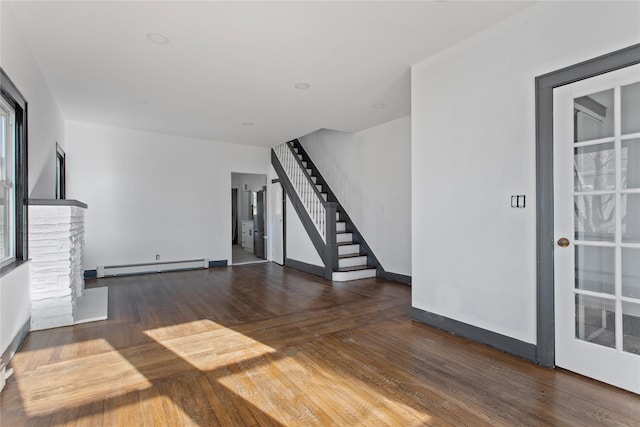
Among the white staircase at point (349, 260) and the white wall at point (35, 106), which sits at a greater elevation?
the white wall at point (35, 106)

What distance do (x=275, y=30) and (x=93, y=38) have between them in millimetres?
1774

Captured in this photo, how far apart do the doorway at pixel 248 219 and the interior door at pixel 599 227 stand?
668cm

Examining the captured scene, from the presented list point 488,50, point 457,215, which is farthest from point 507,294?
point 488,50

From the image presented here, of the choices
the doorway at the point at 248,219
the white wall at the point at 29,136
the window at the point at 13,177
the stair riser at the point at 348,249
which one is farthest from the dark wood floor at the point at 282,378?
the doorway at the point at 248,219

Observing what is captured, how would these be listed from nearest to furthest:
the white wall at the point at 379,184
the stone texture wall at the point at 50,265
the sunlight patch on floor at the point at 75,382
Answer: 1. the sunlight patch on floor at the point at 75,382
2. the stone texture wall at the point at 50,265
3. the white wall at the point at 379,184

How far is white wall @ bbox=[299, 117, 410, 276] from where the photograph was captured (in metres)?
5.66

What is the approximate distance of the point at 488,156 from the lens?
2951 mm

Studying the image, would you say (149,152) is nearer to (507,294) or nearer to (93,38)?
(93,38)

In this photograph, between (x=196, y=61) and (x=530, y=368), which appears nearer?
(x=530, y=368)

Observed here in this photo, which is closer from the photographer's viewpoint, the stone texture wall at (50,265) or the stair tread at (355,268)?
the stone texture wall at (50,265)

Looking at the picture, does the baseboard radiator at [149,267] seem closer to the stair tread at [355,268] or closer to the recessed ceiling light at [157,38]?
the stair tread at [355,268]

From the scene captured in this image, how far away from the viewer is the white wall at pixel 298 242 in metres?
6.63

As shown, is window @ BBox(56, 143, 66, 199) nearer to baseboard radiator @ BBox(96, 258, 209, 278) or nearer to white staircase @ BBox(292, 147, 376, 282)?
baseboard radiator @ BBox(96, 258, 209, 278)

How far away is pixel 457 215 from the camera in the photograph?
126 inches
